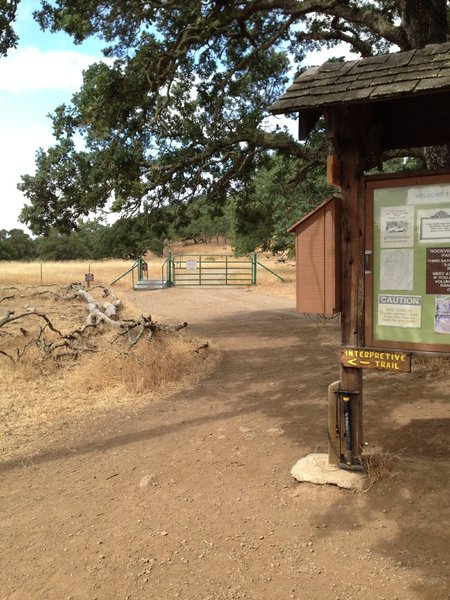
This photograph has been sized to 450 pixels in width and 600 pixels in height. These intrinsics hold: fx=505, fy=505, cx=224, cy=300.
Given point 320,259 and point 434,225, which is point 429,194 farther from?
point 320,259

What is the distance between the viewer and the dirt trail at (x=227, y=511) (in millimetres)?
2973

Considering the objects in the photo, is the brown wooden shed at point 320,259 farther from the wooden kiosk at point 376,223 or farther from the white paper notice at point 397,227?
the white paper notice at point 397,227

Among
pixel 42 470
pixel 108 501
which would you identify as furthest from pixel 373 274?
pixel 42 470

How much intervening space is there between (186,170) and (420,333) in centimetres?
734

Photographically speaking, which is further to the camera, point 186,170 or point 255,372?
point 186,170

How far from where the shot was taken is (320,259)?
3.98 m

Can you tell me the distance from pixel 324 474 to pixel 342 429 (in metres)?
0.40

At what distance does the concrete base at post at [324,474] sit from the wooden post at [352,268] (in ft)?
0.42

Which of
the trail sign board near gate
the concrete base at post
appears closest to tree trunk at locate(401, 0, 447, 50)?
the trail sign board near gate

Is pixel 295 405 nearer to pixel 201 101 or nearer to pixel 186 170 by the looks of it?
pixel 186 170

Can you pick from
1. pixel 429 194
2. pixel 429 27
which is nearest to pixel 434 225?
pixel 429 194

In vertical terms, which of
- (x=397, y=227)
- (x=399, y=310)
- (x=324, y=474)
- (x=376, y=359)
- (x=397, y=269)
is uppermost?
(x=397, y=227)

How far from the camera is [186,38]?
882 cm

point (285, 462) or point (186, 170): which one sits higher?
point (186, 170)
